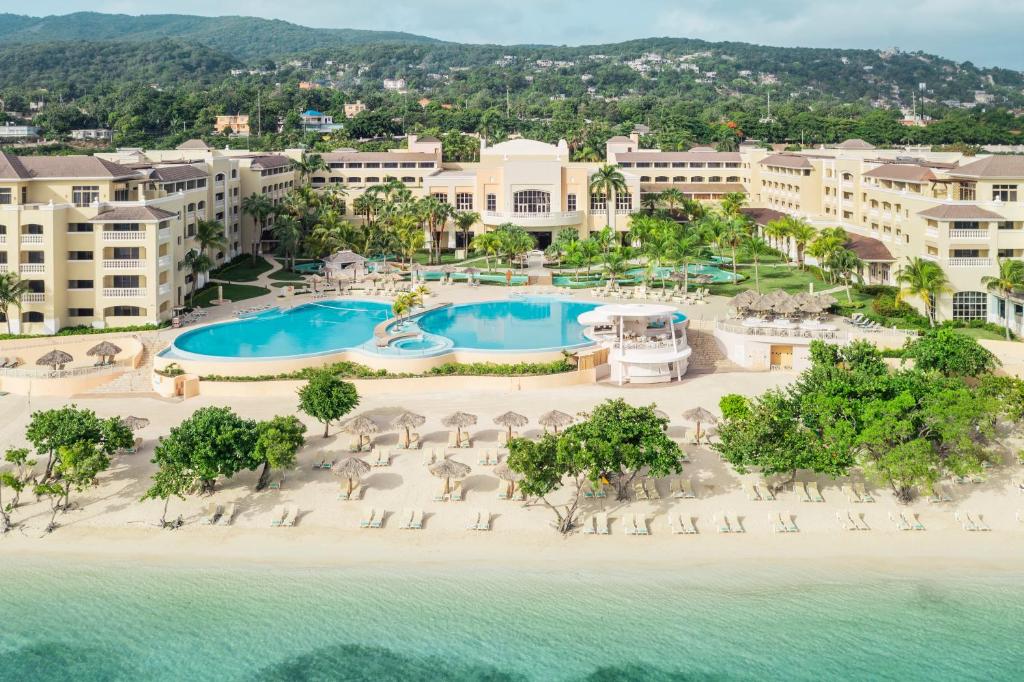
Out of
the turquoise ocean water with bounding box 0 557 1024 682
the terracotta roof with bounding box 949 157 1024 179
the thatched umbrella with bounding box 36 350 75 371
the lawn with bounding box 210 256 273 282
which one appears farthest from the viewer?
the lawn with bounding box 210 256 273 282

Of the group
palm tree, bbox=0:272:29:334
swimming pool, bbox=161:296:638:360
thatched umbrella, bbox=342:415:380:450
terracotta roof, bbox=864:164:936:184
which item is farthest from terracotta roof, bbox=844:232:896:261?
palm tree, bbox=0:272:29:334

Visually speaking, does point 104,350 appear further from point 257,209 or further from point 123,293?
point 257,209

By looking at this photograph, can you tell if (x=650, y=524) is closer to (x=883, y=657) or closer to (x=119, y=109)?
(x=883, y=657)

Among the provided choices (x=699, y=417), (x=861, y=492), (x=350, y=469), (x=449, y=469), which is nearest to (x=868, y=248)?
(x=699, y=417)

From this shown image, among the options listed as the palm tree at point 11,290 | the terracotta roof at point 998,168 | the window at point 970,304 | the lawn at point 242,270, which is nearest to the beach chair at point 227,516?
the palm tree at point 11,290

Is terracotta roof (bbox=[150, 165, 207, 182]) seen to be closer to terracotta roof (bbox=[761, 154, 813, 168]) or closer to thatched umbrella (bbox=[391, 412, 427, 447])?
thatched umbrella (bbox=[391, 412, 427, 447])
